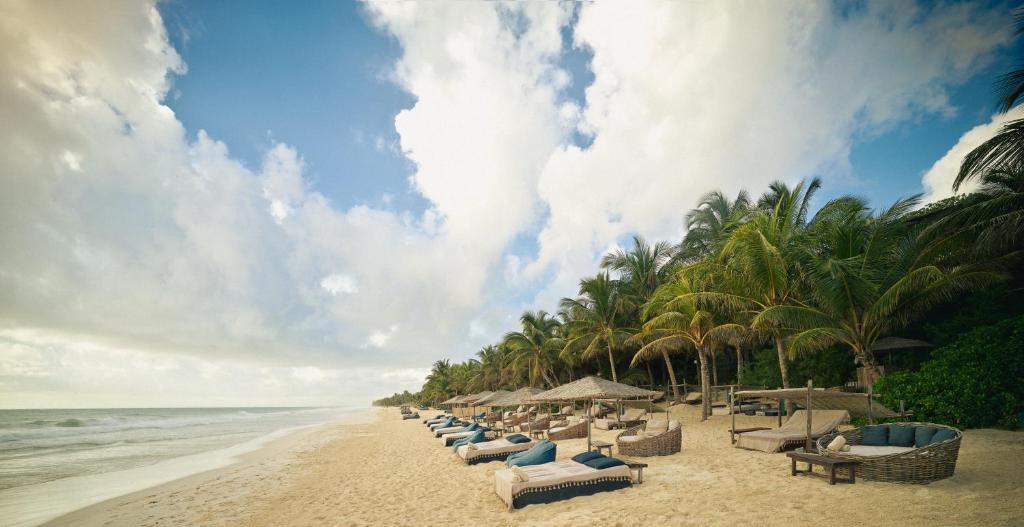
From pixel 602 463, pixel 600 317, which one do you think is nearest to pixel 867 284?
pixel 602 463

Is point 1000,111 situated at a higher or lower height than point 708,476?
higher

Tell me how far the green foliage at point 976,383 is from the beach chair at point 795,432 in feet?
5.98

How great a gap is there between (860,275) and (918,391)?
3035mm

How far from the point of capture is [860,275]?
437 inches

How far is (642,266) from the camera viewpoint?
79.6 ft

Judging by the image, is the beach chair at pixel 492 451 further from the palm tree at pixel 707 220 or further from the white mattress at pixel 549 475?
the palm tree at pixel 707 220

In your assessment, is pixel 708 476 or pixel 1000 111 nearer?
pixel 708 476

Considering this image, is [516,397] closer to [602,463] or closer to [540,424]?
[540,424]

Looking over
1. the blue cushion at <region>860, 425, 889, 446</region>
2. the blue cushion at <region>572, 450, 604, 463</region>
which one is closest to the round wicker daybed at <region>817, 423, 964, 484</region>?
the blue cushion at <region>860, 425, 889, 446</region>

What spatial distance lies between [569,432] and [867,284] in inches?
349

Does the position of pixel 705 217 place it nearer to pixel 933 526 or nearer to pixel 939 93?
pixel 939 93

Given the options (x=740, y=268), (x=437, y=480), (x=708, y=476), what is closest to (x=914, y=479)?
(x=708, y=476)

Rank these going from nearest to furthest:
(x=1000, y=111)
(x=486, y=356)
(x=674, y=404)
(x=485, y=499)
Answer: (x=485, y=499), (x=1000, y=111), (x=674, y=404), (x=486, y=356)

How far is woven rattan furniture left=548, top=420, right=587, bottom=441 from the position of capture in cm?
1370
